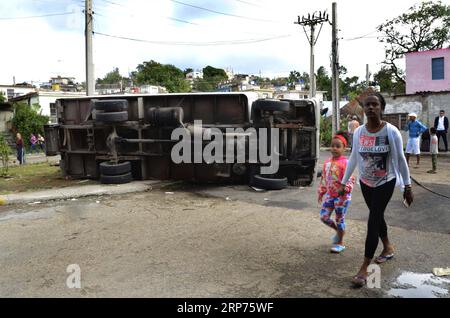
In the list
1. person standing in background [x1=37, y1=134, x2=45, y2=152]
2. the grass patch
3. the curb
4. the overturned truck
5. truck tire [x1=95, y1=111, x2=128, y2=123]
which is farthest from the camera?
person standing in background [x1=37, y1=134, x2=45, y2=152]

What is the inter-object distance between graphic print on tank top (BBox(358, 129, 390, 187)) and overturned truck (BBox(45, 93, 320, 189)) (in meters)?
4.89

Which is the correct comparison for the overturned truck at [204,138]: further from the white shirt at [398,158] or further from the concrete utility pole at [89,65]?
the concrete utility pole at [89,65]

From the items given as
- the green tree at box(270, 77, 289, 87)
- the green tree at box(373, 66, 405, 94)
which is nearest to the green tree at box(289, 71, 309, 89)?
the green tree at box(270, 77, 289, 87)

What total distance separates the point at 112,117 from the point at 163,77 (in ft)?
157

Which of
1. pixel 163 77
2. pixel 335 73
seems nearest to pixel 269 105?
pixel 335 73

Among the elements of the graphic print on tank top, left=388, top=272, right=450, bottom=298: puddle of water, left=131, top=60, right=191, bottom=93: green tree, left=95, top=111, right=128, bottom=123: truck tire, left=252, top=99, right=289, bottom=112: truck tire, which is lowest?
left=388, top=272, right=450, bottom=298: puddle of water

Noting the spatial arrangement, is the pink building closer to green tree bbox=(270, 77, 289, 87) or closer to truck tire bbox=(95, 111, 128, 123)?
truck tire bbox=(95, 111, 128, 123)

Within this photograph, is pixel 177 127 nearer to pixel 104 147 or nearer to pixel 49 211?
pixel 104 147

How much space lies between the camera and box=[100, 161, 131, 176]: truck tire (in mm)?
9656

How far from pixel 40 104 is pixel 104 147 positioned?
2904 centimetres
